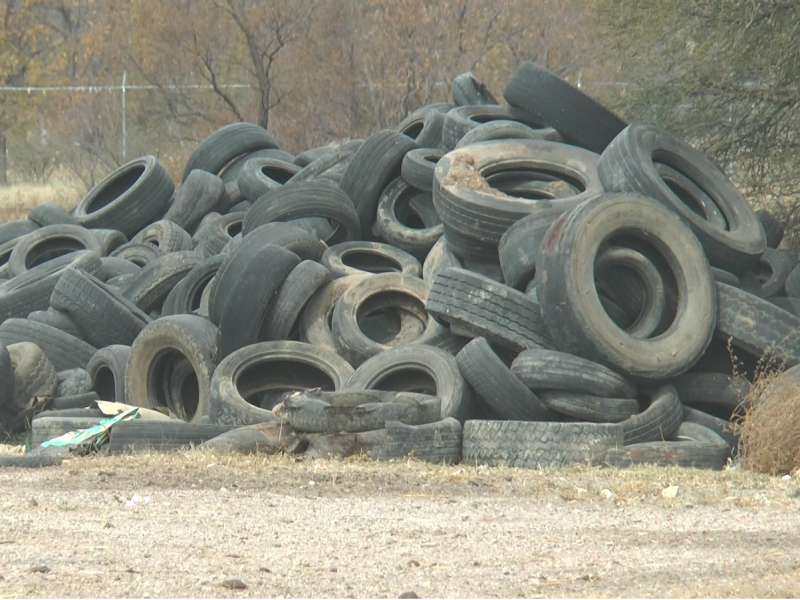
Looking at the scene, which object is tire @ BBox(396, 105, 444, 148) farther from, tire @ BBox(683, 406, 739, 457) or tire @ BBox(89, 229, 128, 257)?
tire @ BBox(683, 406, 739, 457)

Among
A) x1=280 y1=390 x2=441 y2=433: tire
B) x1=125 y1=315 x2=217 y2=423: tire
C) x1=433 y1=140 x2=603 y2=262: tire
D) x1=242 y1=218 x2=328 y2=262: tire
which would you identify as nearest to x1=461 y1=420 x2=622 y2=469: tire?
x1=280 y1=390 x2=441 y2=433: tire

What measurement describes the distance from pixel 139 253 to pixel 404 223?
12.3 feet

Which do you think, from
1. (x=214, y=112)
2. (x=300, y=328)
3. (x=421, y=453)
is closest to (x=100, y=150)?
→ (x=214, y=112)

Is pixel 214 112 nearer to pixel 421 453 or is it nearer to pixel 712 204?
pixel 712 204

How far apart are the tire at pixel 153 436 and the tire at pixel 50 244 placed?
6.88m

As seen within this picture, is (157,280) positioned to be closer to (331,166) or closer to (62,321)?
(62,321)

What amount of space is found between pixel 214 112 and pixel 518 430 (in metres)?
24.4

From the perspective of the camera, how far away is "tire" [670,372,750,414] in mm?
10172

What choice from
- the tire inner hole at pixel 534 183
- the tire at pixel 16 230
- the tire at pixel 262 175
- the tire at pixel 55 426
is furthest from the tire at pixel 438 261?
the tire at pixel 16 230

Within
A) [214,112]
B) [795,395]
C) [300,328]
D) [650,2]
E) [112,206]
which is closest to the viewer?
[795,395]

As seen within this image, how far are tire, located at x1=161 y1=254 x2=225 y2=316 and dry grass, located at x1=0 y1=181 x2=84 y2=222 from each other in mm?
16381

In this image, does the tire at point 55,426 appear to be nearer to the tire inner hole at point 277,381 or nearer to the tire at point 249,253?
the tire inner hole at point 277,381

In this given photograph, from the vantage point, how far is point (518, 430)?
30.2 ft

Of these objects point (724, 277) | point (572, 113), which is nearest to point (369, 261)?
point (572, 113)
